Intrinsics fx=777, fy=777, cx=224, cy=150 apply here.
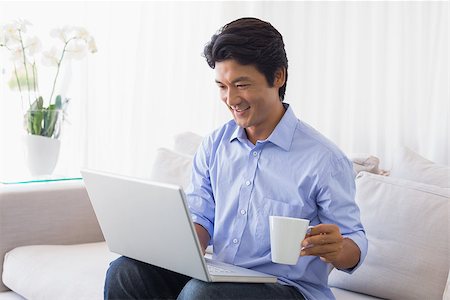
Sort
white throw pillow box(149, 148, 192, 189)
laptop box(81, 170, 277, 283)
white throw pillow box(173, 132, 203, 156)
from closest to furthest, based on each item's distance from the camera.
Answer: laptop box(81, 170, 277, 283), white throw pillow box(149, 148, 192, 189), white throw pillow box(173, 132, 203, 156)

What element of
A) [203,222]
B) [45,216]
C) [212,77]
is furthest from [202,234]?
[212,77]

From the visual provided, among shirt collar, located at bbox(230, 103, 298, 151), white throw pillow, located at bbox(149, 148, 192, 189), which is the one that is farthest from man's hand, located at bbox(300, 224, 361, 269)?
white throw pillow, located at bbox(149, 148, 192, 189)

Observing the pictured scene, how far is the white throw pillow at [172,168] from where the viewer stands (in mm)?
2668

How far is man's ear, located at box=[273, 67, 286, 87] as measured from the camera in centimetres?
184

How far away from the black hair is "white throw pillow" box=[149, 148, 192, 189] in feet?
2.97

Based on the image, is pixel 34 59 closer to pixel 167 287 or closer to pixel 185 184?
pixel 185 184

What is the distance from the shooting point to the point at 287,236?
1.45 metres

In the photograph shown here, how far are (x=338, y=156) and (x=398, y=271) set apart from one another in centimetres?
46

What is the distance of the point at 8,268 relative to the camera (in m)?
2.51

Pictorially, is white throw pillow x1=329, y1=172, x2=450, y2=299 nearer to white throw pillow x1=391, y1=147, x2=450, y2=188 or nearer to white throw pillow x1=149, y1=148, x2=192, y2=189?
white throw pillow x1=391, y1=147, x2=450, y2=188

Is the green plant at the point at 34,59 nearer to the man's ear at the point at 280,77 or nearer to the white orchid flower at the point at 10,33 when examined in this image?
the white orchid flower at the point at 10,33

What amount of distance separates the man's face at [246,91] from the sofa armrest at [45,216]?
1023 millimetres

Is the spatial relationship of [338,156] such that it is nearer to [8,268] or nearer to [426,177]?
[426,177]

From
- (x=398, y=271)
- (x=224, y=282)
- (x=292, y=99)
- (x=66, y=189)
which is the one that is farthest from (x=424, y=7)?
(x=224, y=282)
